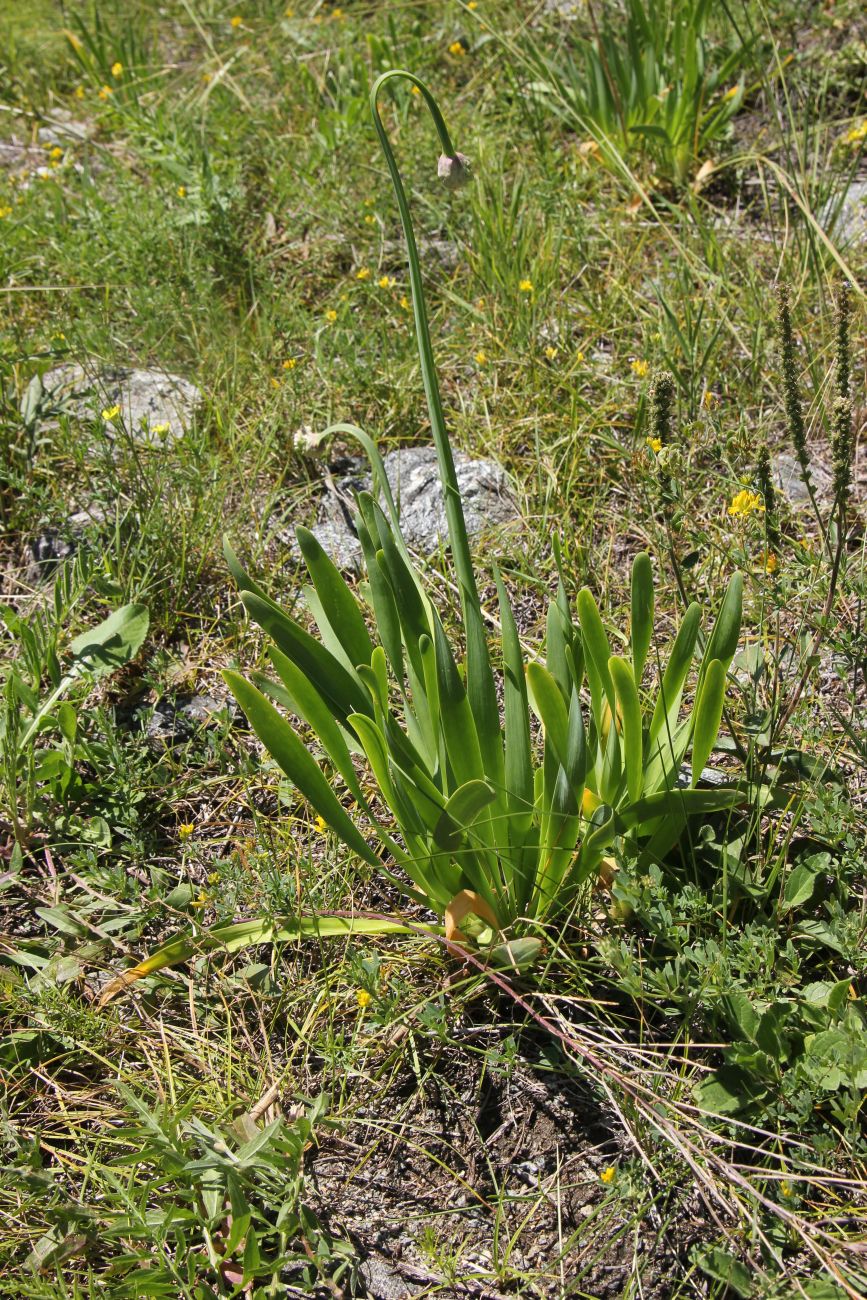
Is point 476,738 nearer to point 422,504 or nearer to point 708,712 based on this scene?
point 708,712

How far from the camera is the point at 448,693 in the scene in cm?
163

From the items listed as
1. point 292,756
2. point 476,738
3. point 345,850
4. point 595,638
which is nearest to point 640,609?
point 595,638

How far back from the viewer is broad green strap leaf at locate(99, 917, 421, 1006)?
1.81 metres

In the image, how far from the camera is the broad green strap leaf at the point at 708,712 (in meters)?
1.62

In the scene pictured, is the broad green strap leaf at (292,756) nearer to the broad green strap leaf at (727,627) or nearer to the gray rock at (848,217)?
the broad green strap leaf at (727,627)

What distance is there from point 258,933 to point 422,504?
1252 millimetres

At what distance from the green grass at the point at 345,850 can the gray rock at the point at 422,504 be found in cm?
6

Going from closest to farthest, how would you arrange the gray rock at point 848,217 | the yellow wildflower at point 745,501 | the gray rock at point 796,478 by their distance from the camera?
1. the yellow wildflower at point 745,501
2. the gray rock at point 796,478
3. the gray rock at point 848,217

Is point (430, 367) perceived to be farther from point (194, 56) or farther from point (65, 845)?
point (194, 56)

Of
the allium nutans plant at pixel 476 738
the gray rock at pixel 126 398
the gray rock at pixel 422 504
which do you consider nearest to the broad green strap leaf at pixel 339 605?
the allium nutans plant at pixel 476 738

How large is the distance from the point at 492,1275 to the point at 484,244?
8.34ft

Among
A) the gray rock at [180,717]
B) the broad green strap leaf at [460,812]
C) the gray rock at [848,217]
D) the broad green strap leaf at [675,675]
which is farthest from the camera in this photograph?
the gray rock at [848,217]

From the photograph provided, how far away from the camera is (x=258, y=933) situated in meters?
1.85

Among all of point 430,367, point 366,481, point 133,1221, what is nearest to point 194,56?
point 366,481
